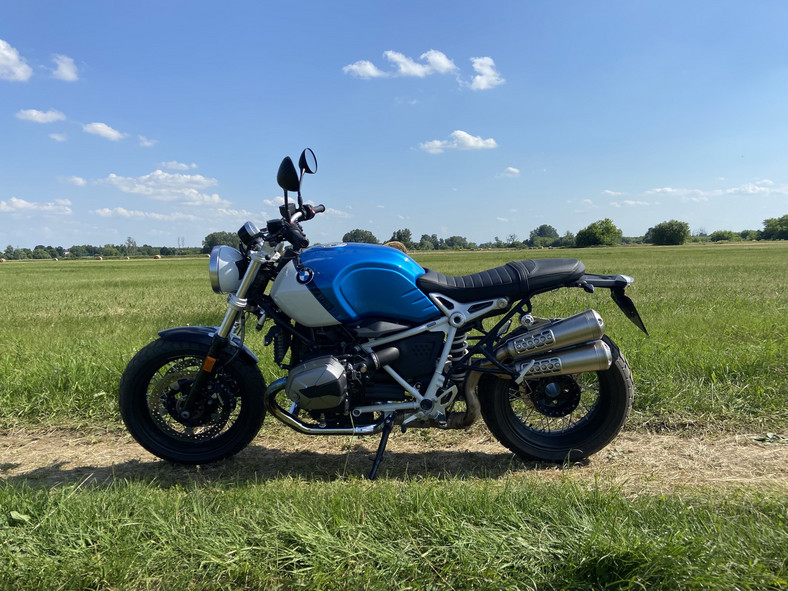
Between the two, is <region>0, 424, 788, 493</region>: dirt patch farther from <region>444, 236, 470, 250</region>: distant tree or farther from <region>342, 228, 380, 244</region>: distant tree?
<region>444, 236, 470, 250</region>: distant tree

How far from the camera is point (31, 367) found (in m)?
4.70

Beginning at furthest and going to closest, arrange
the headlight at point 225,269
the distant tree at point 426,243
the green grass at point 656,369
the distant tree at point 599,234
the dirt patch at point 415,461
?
the distant tree at point 599,234
the distant tree at point 426,243
the green grass at point 656,369
the headlight at point 225,269
the dirt patch at point 415,461

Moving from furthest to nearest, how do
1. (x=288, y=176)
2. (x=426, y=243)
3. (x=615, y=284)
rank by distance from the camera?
(x=426, y=243) → (x=615, y=284) → (x=288, y=176)

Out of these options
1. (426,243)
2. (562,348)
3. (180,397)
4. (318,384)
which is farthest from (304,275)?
(426,243)

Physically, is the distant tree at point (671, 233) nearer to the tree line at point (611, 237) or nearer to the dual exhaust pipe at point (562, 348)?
the tree line at point (611, 237)

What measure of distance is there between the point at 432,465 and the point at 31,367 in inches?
165

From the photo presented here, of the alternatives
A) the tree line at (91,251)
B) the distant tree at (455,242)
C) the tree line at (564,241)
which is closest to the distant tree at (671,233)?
the tree line at (564,241)

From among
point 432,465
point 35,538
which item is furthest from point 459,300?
point 35,538

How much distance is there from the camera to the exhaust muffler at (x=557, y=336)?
10.2 ft

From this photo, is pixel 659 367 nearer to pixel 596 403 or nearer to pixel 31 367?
pixel 596 403

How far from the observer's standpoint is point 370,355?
10.3 ft

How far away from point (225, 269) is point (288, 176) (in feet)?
2.72

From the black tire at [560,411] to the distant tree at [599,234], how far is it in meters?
109

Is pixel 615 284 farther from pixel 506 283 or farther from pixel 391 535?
pixel 391 535
